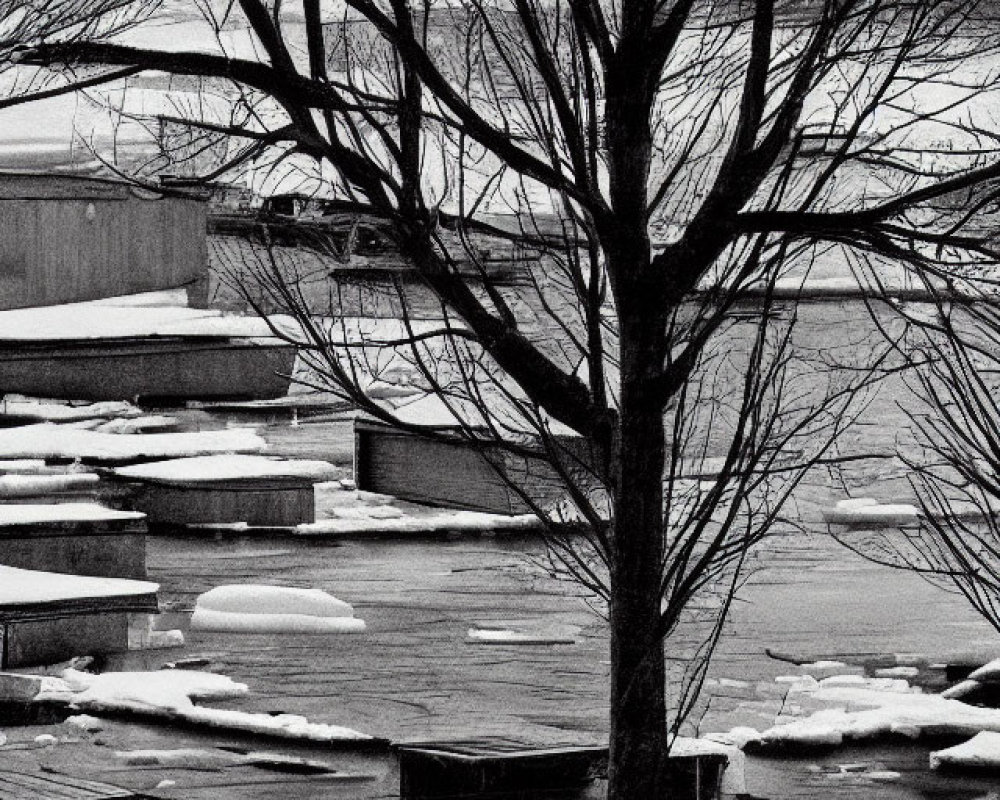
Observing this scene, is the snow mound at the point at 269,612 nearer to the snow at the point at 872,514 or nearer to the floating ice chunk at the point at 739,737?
the floating ice chunk at the point at 739,737

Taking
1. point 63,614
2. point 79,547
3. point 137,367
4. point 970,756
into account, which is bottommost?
point 970,756

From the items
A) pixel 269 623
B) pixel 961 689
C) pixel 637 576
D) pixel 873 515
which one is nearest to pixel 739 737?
pixel 961 689

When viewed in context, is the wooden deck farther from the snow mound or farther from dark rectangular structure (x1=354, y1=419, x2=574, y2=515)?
dark rectangular structure (x1=354, y1=419, x2=574, y2=515)

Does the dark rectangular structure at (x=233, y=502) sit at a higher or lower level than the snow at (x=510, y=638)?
Result: higher

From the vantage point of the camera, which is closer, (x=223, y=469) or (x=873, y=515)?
(x=873, y=515)

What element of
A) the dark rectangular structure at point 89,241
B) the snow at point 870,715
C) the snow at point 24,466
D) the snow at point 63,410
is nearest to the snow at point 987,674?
the snow at point 870,715

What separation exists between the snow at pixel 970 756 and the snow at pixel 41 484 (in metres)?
8.62

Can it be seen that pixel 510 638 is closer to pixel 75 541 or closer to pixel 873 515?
pixel 75 541

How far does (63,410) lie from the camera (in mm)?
20031

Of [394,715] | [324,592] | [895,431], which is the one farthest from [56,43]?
[895,431]

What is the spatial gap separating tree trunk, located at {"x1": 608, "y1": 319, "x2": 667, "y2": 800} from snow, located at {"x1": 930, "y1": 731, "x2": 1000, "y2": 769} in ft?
9.44

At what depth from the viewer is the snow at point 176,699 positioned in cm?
987

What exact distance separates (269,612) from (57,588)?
246 cm

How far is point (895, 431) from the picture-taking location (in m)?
21.2
